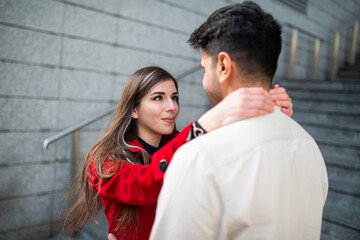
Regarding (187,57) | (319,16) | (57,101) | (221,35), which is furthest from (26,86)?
(319,16)

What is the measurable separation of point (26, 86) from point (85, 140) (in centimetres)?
79

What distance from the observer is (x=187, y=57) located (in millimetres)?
4055

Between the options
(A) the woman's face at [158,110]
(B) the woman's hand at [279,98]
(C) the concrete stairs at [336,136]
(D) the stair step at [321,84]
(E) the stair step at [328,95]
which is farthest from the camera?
(D) the stair step at [321,84]

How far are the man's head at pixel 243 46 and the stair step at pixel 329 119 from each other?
3003 millimetres

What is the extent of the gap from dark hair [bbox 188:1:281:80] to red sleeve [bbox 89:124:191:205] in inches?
13.0

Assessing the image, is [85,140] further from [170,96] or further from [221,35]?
[221,35]

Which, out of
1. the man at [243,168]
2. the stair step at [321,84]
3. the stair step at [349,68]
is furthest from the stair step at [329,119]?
the stair step at [349,68]

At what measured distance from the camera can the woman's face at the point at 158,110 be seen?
67.4 inches

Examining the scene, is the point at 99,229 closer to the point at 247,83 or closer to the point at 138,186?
the point at 138,186

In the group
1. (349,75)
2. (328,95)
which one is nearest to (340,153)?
(328,95)

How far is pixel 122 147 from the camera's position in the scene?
159 centimetres

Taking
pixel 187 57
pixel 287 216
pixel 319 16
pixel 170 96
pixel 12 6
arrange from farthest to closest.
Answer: pixel 319 16, pixel 187 57, pixel 12 6, pixel 170 96, pixel 287 216

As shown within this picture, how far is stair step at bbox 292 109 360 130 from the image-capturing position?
357 centimetres

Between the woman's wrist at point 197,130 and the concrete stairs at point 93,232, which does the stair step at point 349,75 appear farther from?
the woman's wrist at point 197,130
